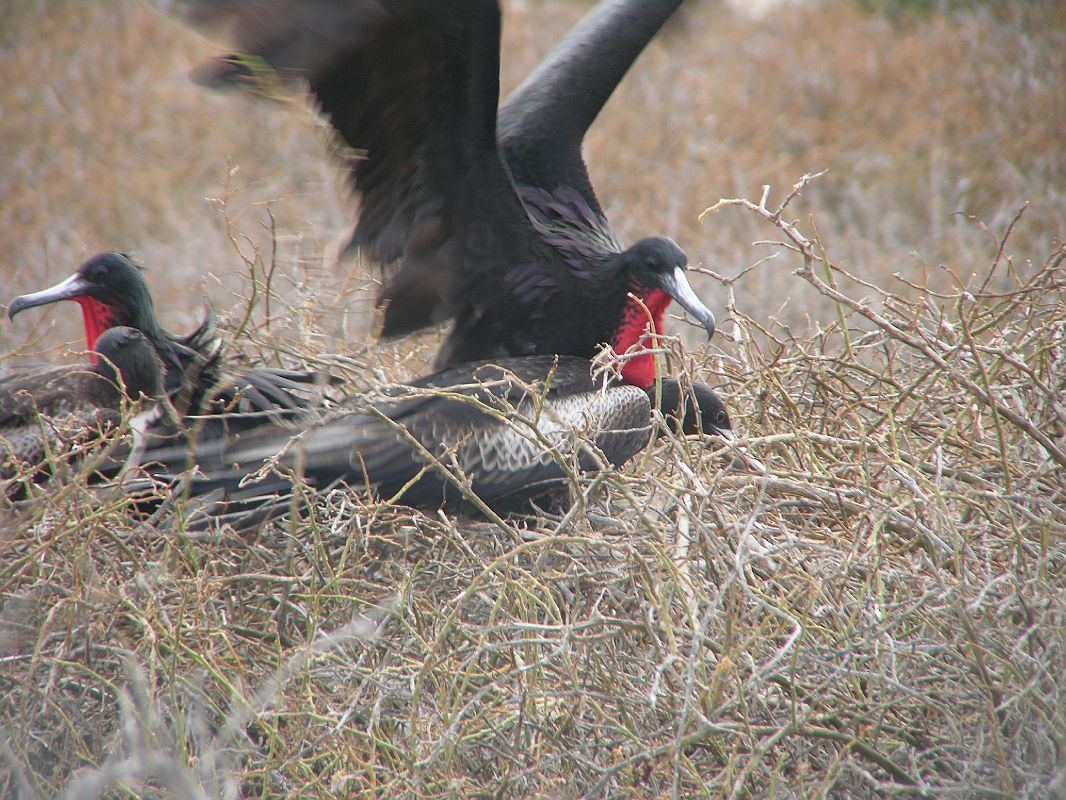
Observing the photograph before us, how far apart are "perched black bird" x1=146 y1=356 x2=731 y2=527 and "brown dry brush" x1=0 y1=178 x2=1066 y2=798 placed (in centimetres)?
12

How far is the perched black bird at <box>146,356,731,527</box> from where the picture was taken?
242 cm

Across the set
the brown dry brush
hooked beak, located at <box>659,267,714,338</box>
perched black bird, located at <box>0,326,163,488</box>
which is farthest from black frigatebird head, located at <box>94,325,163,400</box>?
hooked beak, located at <box>659,267,714,338</box>

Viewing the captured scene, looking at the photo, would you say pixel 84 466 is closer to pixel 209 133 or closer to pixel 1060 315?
pixel 1060 315

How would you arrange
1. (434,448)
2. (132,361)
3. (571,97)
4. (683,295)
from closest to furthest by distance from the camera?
(434,448), (132,361), (683,295), (571,97)

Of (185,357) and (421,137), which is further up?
(421,137)

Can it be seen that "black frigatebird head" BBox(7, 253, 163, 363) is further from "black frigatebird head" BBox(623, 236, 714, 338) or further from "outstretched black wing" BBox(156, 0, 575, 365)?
"black frigatebird head" BBox(623, 236, 714, 338)

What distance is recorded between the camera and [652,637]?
1780 millimetres

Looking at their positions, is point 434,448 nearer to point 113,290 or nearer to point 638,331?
point 638,331

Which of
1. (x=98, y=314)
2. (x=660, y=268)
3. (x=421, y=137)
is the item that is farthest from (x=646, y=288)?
(x=98, y=314)

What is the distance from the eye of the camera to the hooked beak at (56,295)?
A: 292 centimetres

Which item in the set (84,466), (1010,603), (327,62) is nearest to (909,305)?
(1010,603)

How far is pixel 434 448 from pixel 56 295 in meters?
1.15

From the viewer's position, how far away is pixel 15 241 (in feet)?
19.0

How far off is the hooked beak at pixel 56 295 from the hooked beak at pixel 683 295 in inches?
58.6
